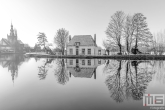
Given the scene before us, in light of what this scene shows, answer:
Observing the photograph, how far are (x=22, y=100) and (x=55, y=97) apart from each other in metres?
1.53

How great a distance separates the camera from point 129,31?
32.3 metres

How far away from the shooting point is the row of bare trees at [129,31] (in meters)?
30.8

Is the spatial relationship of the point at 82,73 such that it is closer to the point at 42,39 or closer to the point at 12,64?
the point at 12,64

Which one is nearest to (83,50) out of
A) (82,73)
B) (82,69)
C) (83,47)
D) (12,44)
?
(83,47)

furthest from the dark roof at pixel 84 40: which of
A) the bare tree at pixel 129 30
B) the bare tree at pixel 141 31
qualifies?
the bare tree at pixel 141 31

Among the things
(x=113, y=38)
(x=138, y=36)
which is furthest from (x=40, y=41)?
(x=138, y=36)

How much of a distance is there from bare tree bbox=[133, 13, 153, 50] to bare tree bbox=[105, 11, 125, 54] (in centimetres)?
439

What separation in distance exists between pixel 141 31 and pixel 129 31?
353cm

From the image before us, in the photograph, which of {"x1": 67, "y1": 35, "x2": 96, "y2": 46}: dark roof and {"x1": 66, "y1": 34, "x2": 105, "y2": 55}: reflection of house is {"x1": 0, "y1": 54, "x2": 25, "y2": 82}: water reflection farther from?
{"x1": 67, "y1": 35, "x2": 96, "y2": 46}: dark roof

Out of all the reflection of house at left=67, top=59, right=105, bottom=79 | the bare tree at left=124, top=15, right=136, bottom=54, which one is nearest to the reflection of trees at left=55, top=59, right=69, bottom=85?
the reflection of house at left=67, top=59, right=105, bottom=79

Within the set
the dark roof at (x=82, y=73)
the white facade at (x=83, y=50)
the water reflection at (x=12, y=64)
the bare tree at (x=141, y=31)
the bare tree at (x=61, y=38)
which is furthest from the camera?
the bare tree at (x=61, y=38)

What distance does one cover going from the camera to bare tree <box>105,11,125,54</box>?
32844mm

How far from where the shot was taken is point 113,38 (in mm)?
33500

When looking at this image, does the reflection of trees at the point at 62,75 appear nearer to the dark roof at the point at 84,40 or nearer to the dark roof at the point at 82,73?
the dark roof at the point at 82,73
